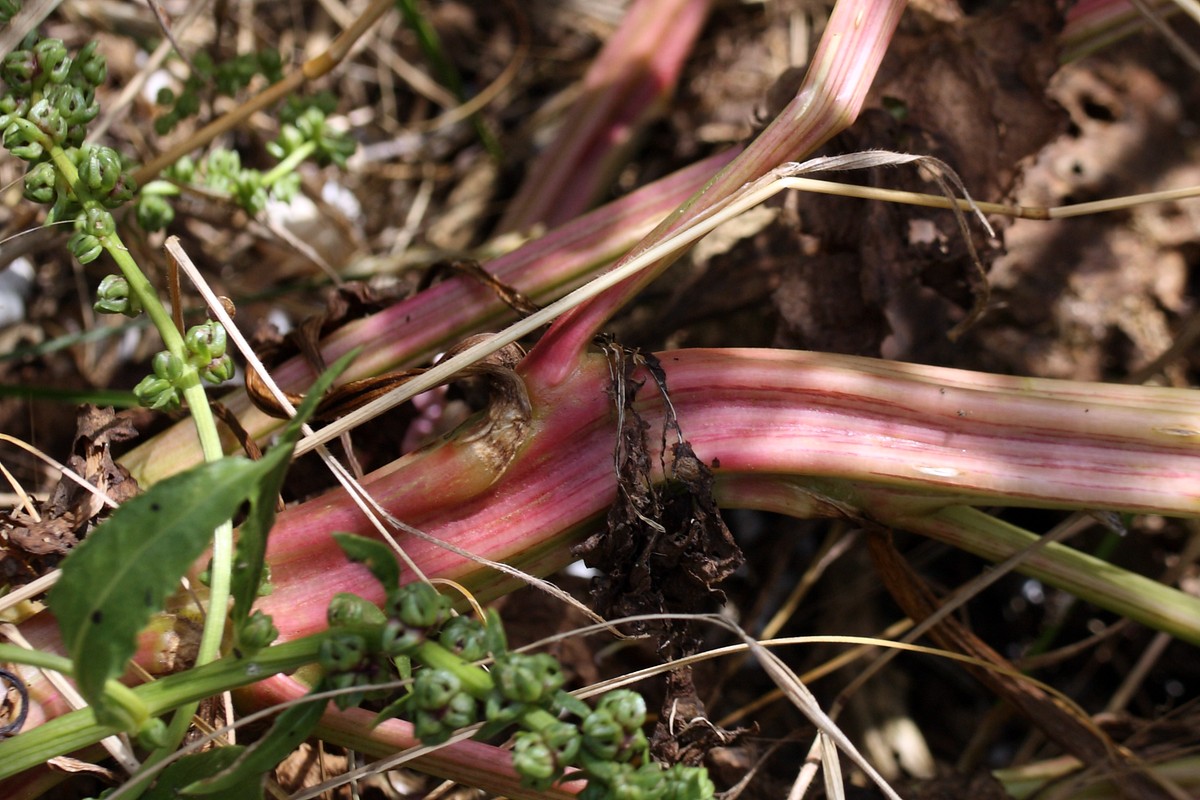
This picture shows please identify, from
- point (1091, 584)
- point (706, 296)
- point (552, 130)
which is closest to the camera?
point (1091, 584)

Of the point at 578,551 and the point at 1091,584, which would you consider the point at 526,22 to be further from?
the point at 1091,584

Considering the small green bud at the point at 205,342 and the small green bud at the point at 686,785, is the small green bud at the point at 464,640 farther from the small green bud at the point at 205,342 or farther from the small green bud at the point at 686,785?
the small green bud at the point at 205,342

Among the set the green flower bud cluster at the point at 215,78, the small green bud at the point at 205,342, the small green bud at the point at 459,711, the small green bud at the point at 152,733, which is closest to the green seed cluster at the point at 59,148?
the small green bud at the point at 205,342

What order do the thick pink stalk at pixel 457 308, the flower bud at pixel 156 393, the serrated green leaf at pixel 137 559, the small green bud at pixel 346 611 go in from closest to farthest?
the serrated green leaf at pixel 137 559
the small green bud at pixel 346 611
the flower bud at pixel 156 393
the thick pink stalk at pixel 457 308

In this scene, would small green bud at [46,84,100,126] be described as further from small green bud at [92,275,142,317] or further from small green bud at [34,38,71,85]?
small green bud at [92,275,142,317]

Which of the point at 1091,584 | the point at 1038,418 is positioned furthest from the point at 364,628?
the point at 1091,584

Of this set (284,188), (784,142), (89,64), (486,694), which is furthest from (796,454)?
(89,64)
